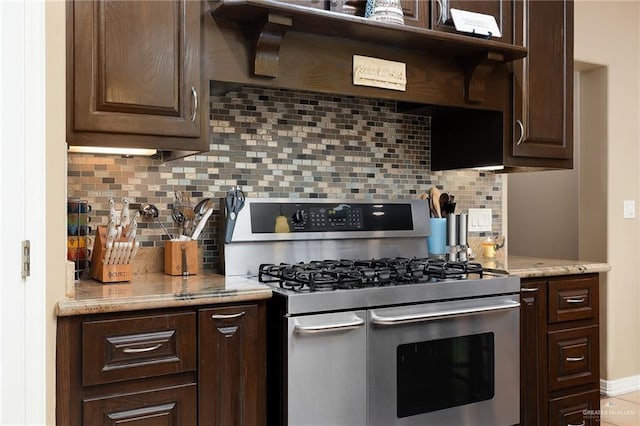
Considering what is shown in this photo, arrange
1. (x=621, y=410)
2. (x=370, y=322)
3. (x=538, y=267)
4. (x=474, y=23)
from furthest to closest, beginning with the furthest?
1. (x=621, y=410)
2. (x=538, y=267)
3. (x=474, y=23)
4. (x=370, y=322)

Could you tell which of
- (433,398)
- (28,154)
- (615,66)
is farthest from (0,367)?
(615,66)

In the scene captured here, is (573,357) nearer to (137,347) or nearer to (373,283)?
(373,283)

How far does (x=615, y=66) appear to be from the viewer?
12.1 feet

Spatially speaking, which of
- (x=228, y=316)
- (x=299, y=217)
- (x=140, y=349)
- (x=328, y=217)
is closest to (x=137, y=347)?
(x=140, y=349)

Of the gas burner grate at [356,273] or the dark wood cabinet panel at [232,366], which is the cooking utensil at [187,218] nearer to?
the gas burner grate at [356,273]

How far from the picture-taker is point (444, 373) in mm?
2084

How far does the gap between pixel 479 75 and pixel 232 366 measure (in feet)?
5.29

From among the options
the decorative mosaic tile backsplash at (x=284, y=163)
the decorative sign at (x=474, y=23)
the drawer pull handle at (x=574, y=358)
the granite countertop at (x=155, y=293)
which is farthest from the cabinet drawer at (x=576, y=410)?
the decorative sign at (x=474, y=23)

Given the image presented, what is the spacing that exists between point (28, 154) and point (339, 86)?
4.18 ft

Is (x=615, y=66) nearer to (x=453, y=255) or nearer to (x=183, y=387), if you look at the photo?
(x=453, y=255)

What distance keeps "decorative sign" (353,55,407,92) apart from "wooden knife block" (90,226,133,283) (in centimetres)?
109

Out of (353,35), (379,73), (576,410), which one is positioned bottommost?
(576,410)

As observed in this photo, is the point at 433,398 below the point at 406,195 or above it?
below

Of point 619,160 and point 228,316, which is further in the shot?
point 619,160
